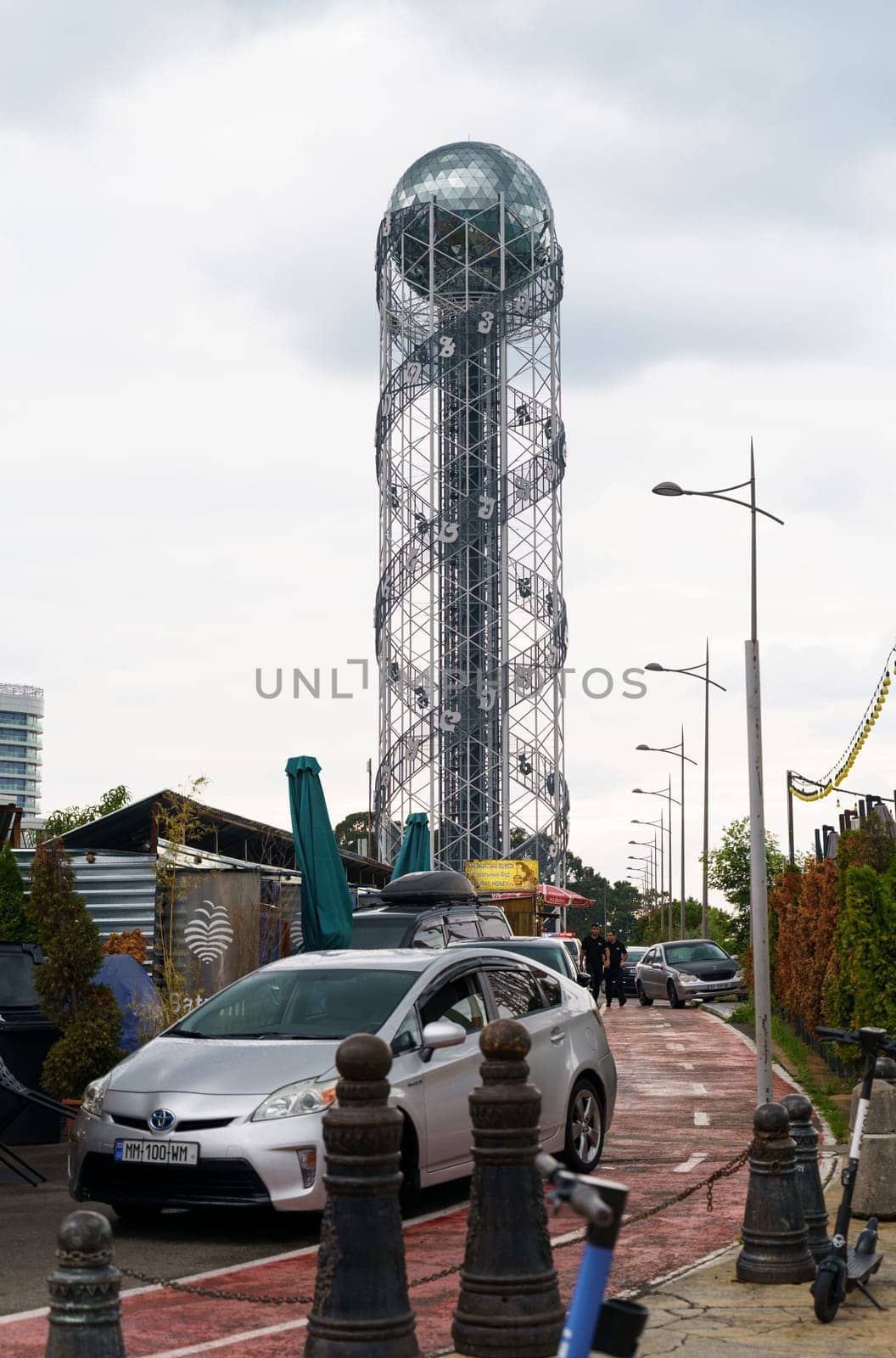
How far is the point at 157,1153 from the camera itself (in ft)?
29.6

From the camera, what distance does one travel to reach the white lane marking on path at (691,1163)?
462 inches

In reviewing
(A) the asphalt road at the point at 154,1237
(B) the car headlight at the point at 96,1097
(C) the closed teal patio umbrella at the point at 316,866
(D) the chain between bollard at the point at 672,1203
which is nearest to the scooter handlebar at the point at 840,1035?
(D) the chain between bollard at the point at 672,1203

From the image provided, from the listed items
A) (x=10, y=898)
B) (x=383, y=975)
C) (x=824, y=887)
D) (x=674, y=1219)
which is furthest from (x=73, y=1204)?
(x=824, y=887)

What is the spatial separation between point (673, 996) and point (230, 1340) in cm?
3265

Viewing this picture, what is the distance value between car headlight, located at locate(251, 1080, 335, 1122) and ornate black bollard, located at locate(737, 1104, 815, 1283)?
Answer: 233cm

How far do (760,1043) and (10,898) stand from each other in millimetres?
7264

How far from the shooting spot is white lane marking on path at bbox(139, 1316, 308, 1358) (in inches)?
261

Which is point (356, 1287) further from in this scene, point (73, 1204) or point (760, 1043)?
point (760, 1043)

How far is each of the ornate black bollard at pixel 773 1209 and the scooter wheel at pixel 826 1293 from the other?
68 cm

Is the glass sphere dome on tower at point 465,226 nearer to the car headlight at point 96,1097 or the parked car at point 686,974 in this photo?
the parked car at point 686,974

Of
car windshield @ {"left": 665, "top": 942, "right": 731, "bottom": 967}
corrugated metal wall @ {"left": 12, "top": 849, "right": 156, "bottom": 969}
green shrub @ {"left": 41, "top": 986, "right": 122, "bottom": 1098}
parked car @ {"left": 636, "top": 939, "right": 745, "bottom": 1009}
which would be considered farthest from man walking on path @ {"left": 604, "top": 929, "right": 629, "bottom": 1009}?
green shrub @ {"left": 41, "top": 986, "right": 122, "bottom": 1098}

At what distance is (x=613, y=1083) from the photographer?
12289 mm

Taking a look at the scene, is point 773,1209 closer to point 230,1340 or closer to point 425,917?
point 230,1340

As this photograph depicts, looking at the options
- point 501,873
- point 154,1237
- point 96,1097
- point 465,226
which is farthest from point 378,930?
point 465,226
